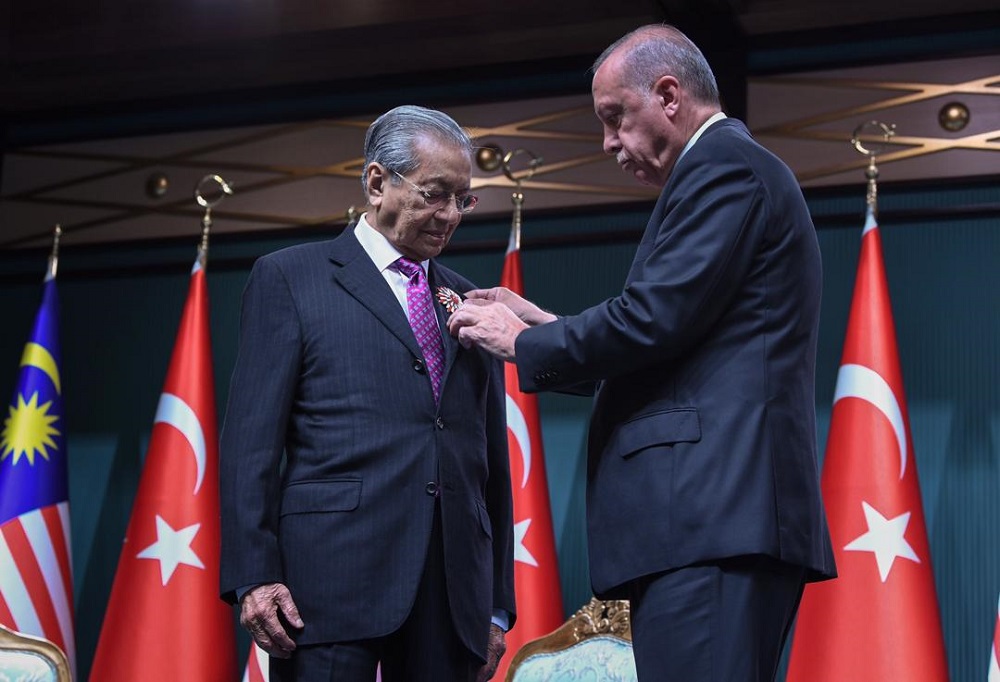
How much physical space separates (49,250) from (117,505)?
1055 mm

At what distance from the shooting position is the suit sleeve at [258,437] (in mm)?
1972

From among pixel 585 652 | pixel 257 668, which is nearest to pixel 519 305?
pixel 585 652

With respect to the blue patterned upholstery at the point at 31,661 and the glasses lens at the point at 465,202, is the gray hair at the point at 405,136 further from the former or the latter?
the blue patterned upholstery at the point at 31,661

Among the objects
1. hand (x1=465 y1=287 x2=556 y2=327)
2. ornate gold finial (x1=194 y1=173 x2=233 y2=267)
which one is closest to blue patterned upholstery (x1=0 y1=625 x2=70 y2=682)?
ornate gold finial (x1=194 y1=173 x2=233 y2=267)

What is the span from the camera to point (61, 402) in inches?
171

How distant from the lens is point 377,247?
2236 millimetres

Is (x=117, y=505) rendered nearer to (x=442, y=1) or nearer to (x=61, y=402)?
(x=61, y=402)

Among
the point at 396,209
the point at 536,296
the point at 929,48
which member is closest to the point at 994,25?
the point at 929,48

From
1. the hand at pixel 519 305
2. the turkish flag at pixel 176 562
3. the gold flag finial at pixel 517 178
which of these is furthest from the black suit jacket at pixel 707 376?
the turkish flag at pixel 176 562

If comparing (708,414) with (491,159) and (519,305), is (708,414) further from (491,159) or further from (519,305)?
(491,159)

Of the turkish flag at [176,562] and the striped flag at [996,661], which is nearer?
the striped flag at [996,661]

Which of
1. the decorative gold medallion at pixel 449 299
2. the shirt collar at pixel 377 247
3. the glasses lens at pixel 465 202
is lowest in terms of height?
the decorative gold medallion at pixel 449 299

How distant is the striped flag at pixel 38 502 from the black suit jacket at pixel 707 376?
107 inches

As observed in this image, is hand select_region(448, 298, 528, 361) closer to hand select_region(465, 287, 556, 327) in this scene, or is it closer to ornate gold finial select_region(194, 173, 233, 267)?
hand select_region(465, 287, 556, 327)
